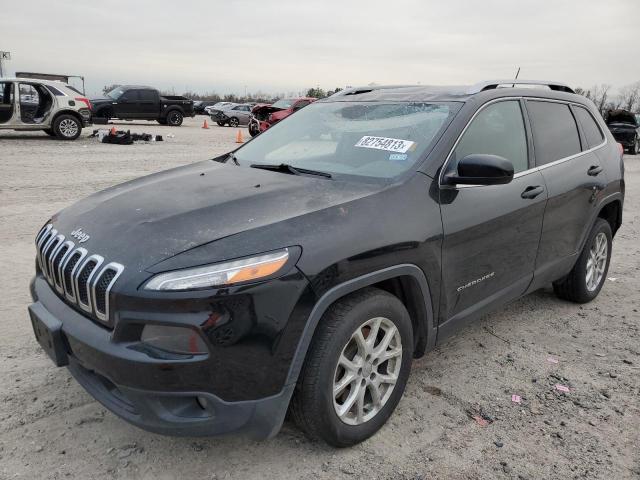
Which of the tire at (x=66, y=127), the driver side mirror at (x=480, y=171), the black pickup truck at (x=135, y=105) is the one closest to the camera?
the driver side mirror at (x=480, y=171)

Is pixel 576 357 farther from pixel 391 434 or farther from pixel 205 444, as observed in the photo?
pixel 205 444

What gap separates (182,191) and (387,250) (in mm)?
1179

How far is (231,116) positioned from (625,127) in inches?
738

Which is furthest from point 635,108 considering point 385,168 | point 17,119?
point 385,168

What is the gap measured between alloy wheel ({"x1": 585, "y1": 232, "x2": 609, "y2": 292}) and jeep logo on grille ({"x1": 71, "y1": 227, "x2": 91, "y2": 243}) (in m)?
3.82

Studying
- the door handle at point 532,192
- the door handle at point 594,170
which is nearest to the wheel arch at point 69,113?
the door handle at point 594,170

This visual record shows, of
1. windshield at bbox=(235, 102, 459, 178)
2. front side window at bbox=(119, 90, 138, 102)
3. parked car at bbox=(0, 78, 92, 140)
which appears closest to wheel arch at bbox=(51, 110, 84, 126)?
parked car at bbox=(0, 78, 92, 140)

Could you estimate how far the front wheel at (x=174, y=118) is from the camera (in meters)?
24.2

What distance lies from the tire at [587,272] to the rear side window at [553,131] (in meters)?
0.78

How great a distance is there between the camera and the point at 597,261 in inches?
179

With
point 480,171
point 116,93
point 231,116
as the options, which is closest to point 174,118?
point 116,93

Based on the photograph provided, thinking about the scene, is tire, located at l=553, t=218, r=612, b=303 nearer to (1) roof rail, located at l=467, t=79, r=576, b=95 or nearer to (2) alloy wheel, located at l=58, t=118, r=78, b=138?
(1) roof rail, located at l=467, t=79, r=576, b=95

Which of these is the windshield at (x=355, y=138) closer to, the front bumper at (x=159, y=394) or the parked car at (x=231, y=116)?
the front bumper at (x=159, y=394)

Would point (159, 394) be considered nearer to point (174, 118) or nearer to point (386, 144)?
point (386, 144)
